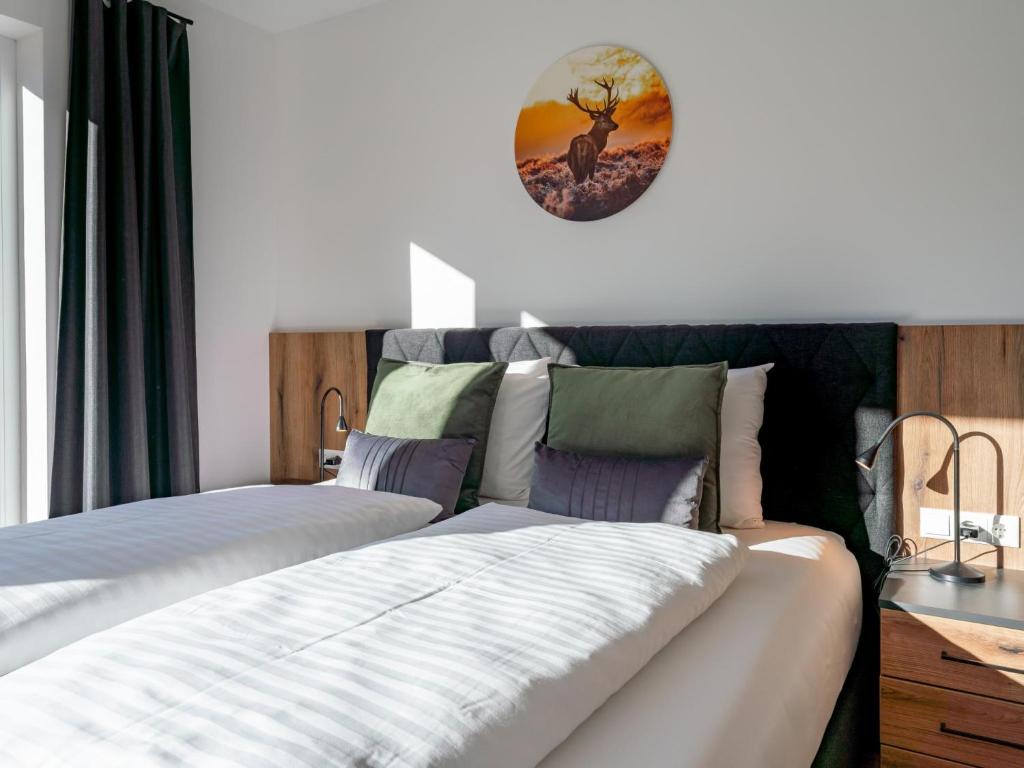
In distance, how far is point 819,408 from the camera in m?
2.23

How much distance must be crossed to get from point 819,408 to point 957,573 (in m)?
0.57

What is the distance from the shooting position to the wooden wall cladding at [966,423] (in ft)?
6.51

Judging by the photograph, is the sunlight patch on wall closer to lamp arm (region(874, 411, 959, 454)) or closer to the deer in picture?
the deer in picture

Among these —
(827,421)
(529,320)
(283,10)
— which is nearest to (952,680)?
(827,421)

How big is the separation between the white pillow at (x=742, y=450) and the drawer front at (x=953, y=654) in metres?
0.50

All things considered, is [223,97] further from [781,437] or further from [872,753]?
[872,753]

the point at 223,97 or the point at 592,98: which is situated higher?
the point at 223,97

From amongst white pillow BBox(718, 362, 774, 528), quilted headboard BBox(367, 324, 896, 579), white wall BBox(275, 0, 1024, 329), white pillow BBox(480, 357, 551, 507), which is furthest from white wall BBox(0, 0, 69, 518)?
white pillow BBox(718, 362, 774, 528)

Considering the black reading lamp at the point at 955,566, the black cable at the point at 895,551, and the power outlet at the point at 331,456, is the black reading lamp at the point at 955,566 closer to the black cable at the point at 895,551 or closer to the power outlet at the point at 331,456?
the black cable at the point at 895,551

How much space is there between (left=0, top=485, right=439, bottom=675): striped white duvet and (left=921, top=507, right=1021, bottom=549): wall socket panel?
1.35 metres

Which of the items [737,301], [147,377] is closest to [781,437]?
[737,301]

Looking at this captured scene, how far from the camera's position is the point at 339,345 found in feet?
10.7

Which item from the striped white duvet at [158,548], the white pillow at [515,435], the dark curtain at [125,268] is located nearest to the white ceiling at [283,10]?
the dark curtain at [125,268]

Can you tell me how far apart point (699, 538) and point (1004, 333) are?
1048 mm
